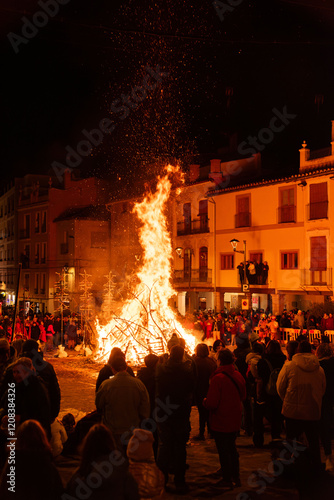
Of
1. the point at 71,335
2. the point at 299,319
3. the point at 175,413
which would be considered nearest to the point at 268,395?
the point at 175,413

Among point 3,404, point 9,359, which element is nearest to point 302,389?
point 3,404

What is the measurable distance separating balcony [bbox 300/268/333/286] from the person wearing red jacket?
2137 centimetres

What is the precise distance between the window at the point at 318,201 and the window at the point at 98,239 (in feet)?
69.0

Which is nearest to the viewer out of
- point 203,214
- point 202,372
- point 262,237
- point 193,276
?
point 202,372

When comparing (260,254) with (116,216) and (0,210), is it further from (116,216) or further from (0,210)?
(0,210)

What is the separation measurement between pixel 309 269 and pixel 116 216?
20.0 meters

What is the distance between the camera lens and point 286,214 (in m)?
29.3

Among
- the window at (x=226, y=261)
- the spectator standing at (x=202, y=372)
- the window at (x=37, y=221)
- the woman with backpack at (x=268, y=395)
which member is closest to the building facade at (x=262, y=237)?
the window at (x=226, y=261)

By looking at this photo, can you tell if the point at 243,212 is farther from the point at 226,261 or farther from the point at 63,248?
the point at 63,248

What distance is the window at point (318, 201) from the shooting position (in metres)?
27.0

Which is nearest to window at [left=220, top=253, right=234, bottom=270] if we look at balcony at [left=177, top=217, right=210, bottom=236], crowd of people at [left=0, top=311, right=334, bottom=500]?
balcony at [left=177, top=217, right=210, bottom=236]

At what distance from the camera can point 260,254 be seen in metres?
30.9

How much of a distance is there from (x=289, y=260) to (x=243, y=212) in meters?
4.47

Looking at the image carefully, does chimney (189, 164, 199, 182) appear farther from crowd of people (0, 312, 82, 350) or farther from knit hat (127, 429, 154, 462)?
knit hat (127, 429, 154, 462)
